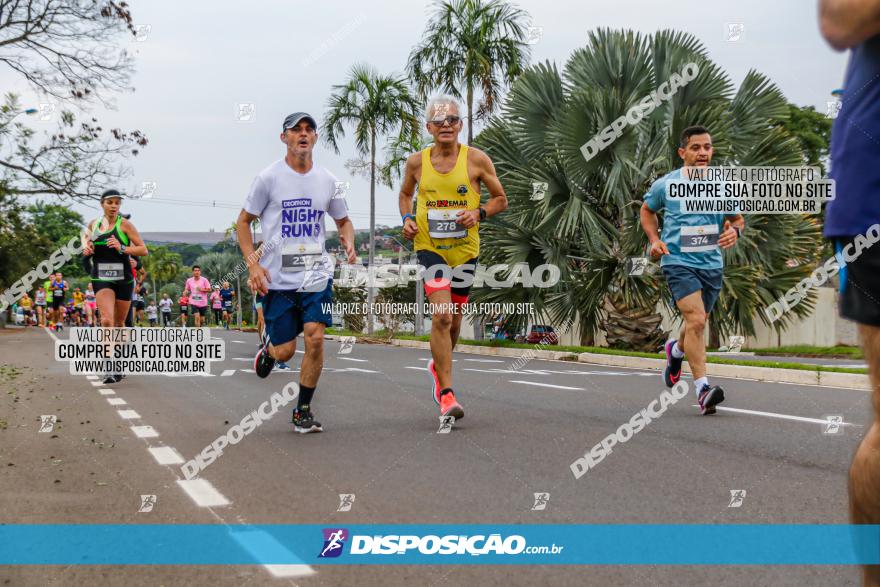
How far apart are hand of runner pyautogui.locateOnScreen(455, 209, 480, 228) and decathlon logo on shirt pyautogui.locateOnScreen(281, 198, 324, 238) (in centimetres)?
105

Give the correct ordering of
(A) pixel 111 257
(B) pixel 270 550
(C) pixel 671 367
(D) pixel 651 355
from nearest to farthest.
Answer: (B) pixel 270 550 < (C) pixel 671 367 < (A) pixel 111 257 < (D) pixel 651 355

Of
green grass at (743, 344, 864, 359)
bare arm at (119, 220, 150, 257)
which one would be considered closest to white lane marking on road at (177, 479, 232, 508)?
bare arm at (119, 220, 150, 257)

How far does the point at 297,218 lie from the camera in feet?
22.3

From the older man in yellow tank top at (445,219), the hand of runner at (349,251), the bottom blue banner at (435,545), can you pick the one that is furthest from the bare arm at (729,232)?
the bottom blue banner at (435,545)

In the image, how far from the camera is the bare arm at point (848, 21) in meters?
1.93

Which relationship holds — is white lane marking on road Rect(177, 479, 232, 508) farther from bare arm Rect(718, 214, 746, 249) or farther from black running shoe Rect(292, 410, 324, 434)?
bare arm Rect(718, 214, 746, 249)

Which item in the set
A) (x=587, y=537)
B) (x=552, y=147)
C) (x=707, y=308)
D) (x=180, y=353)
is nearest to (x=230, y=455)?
(x=587, y=537)

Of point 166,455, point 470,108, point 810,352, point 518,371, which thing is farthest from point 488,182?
A: point 470,108

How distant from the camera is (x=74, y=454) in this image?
6.05 meters

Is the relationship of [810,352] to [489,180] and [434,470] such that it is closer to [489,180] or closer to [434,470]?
[489,180]

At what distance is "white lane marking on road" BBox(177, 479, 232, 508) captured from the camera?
445 cm

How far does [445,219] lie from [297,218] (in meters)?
1.07

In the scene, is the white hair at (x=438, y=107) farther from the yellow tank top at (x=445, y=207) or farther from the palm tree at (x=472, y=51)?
the palm tree at (x=472, y=51)

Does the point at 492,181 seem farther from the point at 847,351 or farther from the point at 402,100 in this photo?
the point at 402,100
